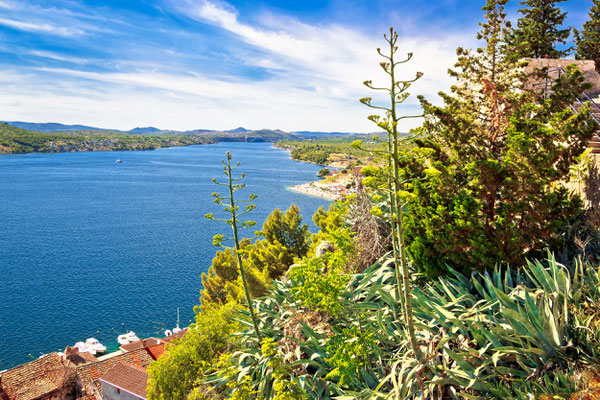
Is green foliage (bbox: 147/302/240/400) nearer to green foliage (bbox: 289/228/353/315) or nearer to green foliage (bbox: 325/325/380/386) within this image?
green foliage (bbox: 289/228/353/315)

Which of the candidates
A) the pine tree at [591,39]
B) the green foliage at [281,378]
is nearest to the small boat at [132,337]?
the green foliage at [281,378]

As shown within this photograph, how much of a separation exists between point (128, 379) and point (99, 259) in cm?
3054

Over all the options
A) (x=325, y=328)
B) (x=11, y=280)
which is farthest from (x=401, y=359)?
(x=11, y=280)

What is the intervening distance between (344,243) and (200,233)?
5553 centimetres

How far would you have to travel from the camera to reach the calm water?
3431cm

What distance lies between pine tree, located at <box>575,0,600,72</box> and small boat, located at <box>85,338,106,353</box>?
3847cm

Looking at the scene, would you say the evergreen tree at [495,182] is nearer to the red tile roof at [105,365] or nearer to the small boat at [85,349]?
the red tile roof at [105,365]

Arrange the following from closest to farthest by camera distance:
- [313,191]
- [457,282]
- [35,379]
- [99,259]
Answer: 1. [457,282]
2. [35,379]
3. [99,259]
4. [313,191]

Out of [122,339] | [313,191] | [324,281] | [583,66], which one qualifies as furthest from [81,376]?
[313,191]

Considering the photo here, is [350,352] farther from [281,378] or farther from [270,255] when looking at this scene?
[270,255]

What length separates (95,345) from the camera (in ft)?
99.7

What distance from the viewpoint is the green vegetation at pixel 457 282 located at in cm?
523

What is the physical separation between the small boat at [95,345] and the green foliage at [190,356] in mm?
22208

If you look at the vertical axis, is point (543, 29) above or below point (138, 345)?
above
